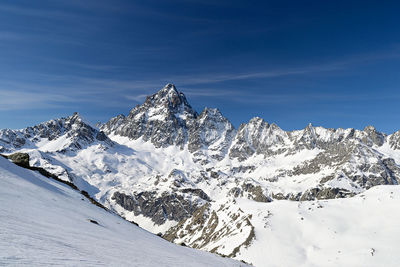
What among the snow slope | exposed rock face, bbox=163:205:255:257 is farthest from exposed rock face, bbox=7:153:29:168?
exposed rock face, bbox=163:205:255:257

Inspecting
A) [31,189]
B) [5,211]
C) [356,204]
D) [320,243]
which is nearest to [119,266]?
[5,211]

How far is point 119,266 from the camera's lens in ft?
29.3

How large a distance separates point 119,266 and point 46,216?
693cm

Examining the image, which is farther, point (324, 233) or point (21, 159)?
point (324, 233)

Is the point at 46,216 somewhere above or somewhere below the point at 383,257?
below

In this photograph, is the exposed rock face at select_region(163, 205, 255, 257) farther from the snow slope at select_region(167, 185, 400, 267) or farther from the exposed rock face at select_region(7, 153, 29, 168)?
the exposed rock face at select_region(7, 153, 29, 168)

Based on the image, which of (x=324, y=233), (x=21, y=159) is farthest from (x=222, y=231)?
(x=21, y=159)

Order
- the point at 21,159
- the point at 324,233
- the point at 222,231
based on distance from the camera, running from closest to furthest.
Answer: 1. the point at 21,159
2. the point at 324,233
3. the point at 222,231

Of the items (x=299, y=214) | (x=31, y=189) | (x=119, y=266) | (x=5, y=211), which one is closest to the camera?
(x=119, y=266)

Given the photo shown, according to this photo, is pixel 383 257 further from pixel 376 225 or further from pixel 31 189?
pixel 31 189

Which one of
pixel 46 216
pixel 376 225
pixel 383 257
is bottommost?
pixel 46 216

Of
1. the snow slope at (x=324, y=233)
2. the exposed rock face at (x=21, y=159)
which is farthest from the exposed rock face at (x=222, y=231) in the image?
the exposed rock face at (x=21, y=159)

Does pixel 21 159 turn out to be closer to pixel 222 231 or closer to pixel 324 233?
pixel 324 233

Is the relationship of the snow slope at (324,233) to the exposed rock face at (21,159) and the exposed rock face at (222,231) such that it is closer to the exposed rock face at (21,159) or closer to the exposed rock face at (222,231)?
the exposed rock face at (222,231)
